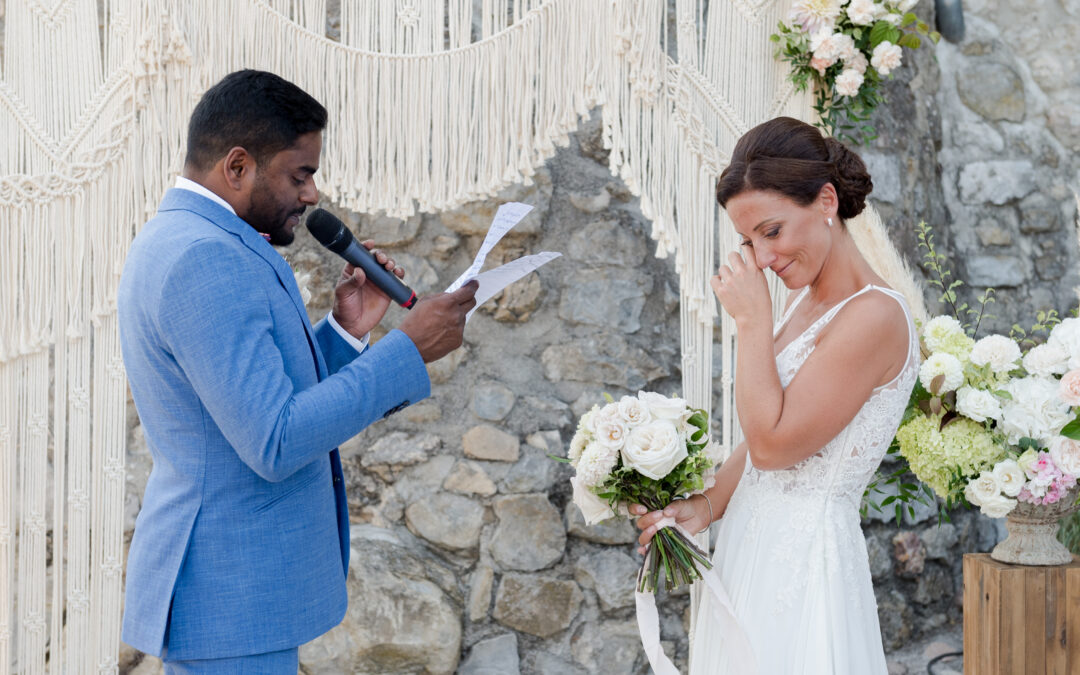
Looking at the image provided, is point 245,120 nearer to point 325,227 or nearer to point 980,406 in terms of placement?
point 325,227

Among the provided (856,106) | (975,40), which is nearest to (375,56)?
(856,106)

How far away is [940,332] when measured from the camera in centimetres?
194

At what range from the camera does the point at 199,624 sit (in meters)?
1.39

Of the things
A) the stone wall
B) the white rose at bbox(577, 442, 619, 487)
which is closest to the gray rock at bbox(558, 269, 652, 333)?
the stone wall

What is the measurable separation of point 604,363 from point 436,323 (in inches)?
50.5

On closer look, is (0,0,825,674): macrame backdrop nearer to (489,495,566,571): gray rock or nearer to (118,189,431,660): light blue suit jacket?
(489,495,566,571): gray rock

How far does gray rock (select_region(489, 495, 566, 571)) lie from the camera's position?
2678mm

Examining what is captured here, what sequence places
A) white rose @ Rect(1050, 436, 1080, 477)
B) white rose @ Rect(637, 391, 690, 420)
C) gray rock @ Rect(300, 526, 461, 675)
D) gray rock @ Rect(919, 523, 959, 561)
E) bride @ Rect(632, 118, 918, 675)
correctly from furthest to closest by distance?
1. gray rock @ Rect(919, 523, 959, 561)
2. gray rock @ Rect(300, 526, 461, 675)
3. white rose @ Rect(1050, 436, 1080, 477)
4. white rose @ Rect(637, 391, 690, 420)
5. bride @ Rect(632, 118, 918, 675)

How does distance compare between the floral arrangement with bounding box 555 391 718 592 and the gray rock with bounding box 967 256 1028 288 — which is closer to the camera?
the floral arrangement with bounding box 555 391 718 592

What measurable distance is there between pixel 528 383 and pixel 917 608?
144 cm

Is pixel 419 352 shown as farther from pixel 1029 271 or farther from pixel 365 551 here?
pixel 1029 271

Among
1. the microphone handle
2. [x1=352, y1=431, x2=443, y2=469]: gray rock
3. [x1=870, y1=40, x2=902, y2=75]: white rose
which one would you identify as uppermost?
[x1=870, y1=40, x2=902, y2=75]: white rose

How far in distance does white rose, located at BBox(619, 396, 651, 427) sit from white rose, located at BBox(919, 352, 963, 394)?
61cm

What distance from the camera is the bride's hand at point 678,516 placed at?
1.69 m
